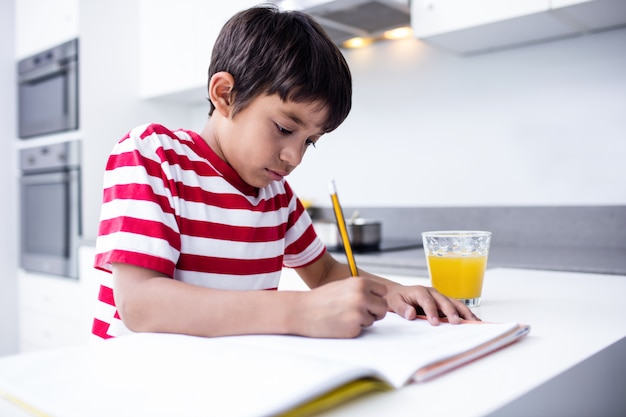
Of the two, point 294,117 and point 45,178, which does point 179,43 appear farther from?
point 294,117

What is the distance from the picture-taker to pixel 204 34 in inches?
94.8

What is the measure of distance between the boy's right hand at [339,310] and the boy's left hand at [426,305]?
11cm

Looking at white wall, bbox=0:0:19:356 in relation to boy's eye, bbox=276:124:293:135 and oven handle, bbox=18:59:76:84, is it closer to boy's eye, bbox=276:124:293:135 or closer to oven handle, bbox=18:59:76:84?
oven handle, bbox=18:59:76:84

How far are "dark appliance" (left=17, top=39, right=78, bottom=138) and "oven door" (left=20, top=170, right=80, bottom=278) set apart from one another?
0.75 ft

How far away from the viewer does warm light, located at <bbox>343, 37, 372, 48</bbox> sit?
2199 mm

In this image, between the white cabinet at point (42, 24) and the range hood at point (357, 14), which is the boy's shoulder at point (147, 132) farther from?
the white cabinet at point (42, 24)

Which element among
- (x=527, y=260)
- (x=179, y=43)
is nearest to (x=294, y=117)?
(x=527, y=260)

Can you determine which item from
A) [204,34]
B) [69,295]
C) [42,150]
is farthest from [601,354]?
[42,150]

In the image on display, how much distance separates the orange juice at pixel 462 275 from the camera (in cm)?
85

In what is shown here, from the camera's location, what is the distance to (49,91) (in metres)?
2.67

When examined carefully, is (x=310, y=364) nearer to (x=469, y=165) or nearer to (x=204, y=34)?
(x=469, y=165)

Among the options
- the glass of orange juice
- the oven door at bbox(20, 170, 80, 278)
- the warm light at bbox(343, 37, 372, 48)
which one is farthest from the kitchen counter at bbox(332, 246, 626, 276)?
the oven door at bbox(20, 170, 80, 278)

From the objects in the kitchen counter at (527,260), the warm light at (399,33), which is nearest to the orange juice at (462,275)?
the kitchen counter at (527,260)

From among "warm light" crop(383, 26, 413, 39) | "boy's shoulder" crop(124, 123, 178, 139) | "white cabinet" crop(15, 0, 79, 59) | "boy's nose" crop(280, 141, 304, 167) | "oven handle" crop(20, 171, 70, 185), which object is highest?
"white cabinet" crop(15, 0, 79, 59)
